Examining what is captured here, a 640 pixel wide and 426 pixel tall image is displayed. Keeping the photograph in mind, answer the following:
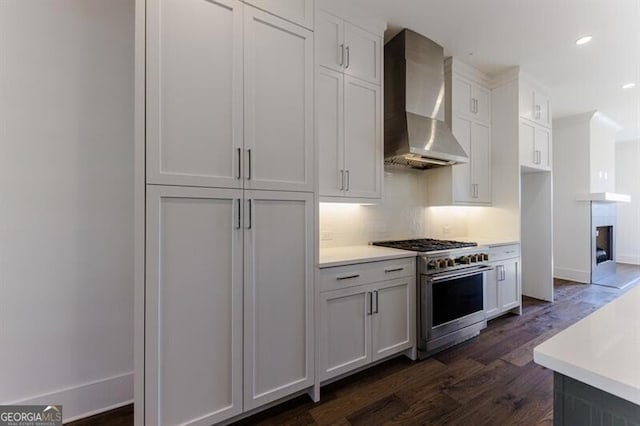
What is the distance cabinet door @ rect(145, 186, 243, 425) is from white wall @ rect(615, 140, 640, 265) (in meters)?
9.17

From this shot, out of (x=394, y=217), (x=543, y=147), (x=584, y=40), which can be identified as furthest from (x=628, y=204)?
(x=394, y=217)

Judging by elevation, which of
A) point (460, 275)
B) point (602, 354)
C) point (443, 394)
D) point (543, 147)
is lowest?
point (443, 394)

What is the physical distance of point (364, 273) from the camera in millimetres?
2109

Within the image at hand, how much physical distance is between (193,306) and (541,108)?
479 centimetres

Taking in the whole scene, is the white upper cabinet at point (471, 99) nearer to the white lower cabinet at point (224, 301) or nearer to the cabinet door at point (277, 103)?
the cabinet door at point (277, 103)

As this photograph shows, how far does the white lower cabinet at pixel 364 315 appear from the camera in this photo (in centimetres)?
195

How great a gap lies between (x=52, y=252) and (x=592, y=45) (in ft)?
16.9

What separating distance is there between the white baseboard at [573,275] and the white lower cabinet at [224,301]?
18.8 feet

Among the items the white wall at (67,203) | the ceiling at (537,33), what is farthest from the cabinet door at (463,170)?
the white wall at (67,203)

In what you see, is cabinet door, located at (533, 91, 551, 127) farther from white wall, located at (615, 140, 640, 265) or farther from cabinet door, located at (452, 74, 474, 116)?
white wall, located at (615, 140, 640, 265)

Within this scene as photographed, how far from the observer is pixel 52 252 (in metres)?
1.67

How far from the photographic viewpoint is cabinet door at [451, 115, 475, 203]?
3.19 metres

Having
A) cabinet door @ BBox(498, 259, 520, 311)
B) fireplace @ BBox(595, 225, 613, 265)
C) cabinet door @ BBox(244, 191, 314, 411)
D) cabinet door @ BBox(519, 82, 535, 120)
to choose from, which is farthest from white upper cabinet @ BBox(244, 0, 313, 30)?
fireplace @ BBox(595, 225, 613, 265)

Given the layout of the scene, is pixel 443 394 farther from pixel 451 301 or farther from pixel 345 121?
pixel 345 121
